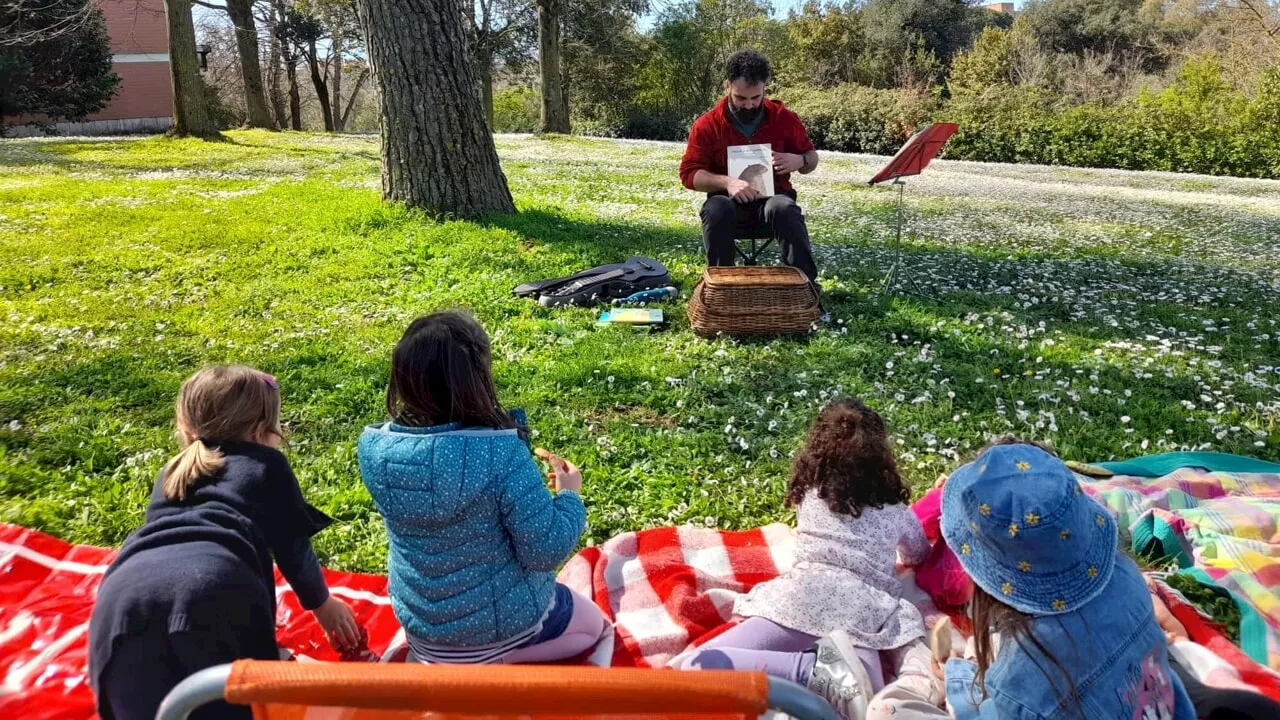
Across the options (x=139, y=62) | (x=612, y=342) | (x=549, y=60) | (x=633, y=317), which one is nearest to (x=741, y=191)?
(x=633, y=317)

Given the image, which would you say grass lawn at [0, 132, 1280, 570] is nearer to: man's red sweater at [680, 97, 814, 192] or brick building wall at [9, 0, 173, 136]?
man's red sweater at [680, 97, 814, 192]

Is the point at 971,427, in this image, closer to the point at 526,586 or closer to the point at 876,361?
the point at 876,361

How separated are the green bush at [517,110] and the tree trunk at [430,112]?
1051 inches

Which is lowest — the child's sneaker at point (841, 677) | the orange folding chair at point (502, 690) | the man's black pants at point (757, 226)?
the child's sneaker at point (841, 677)

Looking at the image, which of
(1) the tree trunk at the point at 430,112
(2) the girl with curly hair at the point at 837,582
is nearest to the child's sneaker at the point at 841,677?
(2) the girl with curly hair at the point at 837,582

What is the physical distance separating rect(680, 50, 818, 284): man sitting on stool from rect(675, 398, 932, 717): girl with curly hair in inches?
137

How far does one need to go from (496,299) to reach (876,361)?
3071 millimetres

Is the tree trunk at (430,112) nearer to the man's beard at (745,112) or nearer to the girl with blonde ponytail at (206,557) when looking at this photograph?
the man's beard at (745,112)

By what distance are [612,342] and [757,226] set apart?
5.41ft

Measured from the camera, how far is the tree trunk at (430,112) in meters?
8.60

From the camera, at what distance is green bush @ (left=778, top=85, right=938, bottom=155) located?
23.3 m

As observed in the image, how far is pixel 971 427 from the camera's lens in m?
4.39

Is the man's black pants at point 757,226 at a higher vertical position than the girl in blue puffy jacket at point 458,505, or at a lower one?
higher

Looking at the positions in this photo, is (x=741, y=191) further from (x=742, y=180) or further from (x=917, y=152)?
(x=917, y=152)
